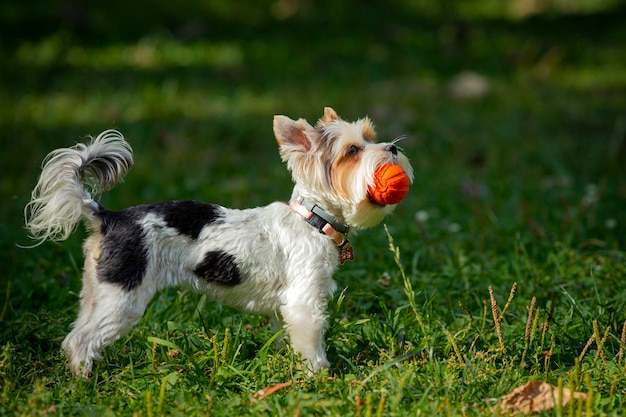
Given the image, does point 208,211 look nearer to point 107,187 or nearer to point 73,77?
point 107,187

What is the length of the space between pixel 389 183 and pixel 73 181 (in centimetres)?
158

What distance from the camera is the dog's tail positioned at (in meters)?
3.74

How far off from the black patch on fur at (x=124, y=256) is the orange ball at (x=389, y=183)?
1.18 meters

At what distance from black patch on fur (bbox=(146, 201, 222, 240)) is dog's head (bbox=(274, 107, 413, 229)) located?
494 mm

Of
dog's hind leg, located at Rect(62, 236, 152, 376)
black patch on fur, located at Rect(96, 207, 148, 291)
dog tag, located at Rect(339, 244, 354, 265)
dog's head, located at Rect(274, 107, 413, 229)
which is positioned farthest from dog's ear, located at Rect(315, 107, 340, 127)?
dog's hind leg, located at Rect(62, 236, 152, 376)

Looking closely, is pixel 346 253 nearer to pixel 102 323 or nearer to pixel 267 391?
pixel 267 391

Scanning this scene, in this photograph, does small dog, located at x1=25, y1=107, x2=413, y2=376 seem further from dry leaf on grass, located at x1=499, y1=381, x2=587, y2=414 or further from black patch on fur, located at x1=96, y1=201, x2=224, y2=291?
dry leaf on grass, located at x1=499, y1=381, x2=587, y2=414

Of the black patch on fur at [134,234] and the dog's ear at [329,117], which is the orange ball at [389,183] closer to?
the dog's ear at [329,117]

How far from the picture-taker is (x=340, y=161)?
152 inches

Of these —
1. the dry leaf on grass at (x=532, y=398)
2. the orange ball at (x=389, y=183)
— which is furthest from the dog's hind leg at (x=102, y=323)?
the dry leaf on grass at (x=532, y=398)

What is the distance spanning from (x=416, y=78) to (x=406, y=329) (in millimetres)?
7687

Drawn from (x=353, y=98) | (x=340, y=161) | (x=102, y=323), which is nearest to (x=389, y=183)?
(x=340, y=161)

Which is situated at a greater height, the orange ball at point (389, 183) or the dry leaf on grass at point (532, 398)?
the orange ball at point (389, 183)

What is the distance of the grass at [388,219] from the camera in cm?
369
